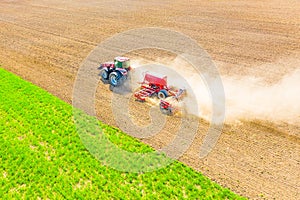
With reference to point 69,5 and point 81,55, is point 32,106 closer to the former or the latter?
point 81,55

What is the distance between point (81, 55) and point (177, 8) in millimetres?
21902

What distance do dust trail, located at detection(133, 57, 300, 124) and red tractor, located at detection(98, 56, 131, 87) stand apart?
4.23 feet

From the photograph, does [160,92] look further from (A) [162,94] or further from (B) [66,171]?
(B) [66,171]

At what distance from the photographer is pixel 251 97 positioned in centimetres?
1652

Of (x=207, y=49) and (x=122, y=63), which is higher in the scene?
(x=207, y=49)

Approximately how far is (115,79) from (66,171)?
25.5 feet

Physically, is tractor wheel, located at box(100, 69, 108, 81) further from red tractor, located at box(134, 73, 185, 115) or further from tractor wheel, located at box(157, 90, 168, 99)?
tractor wheel, located at box(157, 90, 168, 99)

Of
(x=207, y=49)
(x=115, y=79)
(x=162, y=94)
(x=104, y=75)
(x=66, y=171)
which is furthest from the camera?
(x=207, y=49)

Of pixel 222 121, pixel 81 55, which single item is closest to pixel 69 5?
pixel 81 55

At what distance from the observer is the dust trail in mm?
14938

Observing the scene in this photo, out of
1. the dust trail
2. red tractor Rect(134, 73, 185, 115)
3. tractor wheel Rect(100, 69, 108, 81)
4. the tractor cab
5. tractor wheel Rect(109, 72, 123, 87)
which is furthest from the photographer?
tractor wheel Rect(100, 69, 108, 81)

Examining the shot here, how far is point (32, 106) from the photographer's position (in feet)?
56.0

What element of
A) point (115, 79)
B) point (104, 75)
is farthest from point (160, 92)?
point (104, 75)

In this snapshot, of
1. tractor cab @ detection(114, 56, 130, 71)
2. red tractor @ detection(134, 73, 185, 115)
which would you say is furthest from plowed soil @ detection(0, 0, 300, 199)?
tractor cab @ detection(114, 56, 130, 71)
